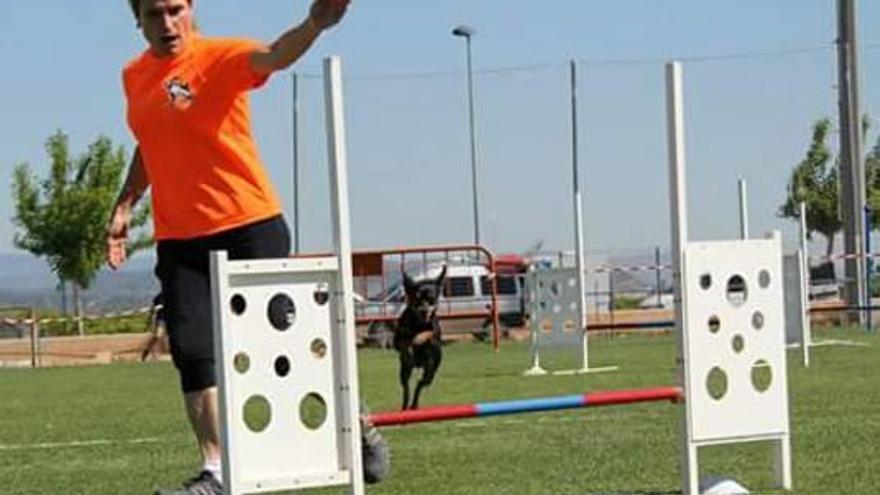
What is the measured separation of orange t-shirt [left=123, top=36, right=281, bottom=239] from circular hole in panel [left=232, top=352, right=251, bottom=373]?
456mm

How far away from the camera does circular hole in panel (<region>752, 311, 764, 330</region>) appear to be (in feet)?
20.2

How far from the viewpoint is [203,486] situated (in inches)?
210

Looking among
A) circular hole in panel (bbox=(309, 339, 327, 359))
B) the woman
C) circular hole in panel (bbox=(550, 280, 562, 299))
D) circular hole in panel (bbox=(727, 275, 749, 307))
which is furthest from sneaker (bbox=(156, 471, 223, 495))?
circular hole in panel (bbox=(550, 280, 562, 299))

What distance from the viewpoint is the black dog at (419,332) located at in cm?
1205

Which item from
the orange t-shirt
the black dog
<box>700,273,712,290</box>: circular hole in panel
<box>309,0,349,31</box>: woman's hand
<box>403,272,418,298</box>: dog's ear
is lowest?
the black dog

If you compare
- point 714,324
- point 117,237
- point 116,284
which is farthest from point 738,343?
point 116,284

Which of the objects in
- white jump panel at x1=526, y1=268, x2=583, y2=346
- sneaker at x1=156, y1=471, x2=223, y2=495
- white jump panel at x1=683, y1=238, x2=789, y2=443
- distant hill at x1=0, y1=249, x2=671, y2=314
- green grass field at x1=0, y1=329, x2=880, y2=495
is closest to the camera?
sneaker at x1=156, y1=471, x2=223, y2=495

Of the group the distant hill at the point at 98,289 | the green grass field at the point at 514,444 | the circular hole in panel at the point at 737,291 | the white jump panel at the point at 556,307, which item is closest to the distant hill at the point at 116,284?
the distant hill at the point at 98,289

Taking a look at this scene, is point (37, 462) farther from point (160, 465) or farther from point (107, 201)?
point (107, 201)

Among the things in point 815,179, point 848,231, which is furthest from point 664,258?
point 815,179

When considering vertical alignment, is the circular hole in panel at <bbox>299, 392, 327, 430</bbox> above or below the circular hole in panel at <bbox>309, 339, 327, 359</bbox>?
below

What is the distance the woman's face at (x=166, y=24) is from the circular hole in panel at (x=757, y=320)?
2.38 metres

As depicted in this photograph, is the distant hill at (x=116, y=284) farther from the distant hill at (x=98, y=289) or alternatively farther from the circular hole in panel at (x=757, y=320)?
the circular hole in panel at (x=757, y=320)

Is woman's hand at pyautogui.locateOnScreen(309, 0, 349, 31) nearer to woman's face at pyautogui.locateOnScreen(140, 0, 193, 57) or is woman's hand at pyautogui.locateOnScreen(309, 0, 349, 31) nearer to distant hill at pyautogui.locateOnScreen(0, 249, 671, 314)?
woman's face at pyautogui.locateOnScreen(140, 0, 193, 57)
